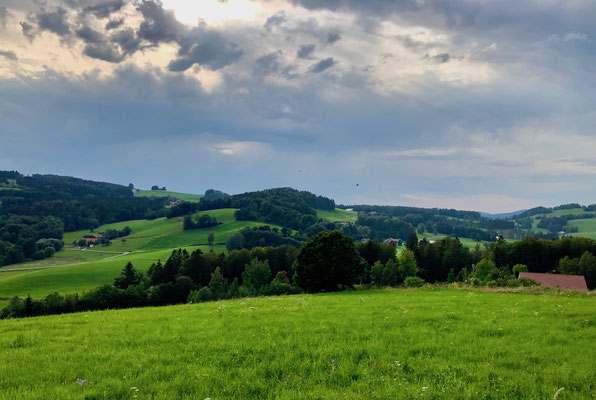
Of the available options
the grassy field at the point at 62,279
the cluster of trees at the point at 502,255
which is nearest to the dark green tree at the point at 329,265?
the cluster of trees at the point at 502,255

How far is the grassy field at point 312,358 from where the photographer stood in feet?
25.1

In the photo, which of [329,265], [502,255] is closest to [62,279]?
[329,265]

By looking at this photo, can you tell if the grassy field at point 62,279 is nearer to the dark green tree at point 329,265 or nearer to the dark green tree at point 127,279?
the dark green tree at point 127,279

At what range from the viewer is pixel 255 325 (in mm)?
14578

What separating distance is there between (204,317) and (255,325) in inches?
174

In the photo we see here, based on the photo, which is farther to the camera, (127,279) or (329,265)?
(127,279)

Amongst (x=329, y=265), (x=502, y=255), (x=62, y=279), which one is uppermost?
(x=329, y=265)

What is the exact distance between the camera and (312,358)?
32.2 ft

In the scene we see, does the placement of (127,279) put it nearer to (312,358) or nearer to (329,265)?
(329,265)

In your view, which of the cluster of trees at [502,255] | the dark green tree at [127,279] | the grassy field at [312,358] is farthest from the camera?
the dark green tree at [127,279]

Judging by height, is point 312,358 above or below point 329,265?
above

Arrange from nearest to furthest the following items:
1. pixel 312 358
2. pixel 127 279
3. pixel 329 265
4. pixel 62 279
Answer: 1. pixel 312 358
2. pixel 329 265
3. pixel 127 279
4. pixel 62 279

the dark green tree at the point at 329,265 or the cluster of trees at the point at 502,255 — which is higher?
the dark green tree at the point at 329,265

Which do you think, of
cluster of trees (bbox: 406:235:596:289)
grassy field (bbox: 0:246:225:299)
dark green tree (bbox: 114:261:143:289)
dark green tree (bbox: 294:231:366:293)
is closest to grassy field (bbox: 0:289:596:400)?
dark green tree (bbox: 294:231:366:293)
